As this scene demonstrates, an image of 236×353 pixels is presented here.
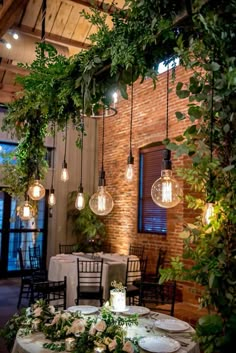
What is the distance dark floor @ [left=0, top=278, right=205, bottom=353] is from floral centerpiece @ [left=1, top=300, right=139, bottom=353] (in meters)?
0.54

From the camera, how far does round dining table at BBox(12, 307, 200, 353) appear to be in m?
2.18

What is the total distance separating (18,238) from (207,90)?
25.6 ft

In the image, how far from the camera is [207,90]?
1.48 m

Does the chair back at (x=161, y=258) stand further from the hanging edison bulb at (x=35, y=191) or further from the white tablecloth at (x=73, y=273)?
the hanging edison bulb at (x=35, y=191)

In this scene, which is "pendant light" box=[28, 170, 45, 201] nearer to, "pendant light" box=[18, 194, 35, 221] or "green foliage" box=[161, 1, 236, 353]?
"pendant light" box=[18, 194, 35, 221]

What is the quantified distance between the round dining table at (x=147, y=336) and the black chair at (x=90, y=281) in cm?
233

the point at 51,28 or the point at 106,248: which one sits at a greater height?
the point at 51,28

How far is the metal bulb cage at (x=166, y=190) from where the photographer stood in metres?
2.29

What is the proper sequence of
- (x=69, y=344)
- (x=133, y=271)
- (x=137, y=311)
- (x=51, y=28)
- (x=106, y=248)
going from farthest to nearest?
(x=106, y=248), (x=133, y=271), (x=51, y=28), (x=137, y=311), (x=69, y=344)

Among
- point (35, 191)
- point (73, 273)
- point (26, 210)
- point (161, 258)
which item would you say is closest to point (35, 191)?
point (35, 191)

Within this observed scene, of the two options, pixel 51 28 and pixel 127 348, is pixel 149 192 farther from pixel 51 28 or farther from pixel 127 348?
pixel 127 348

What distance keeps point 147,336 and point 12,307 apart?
4.08m

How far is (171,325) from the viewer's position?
103 inches

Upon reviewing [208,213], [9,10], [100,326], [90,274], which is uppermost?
[9,10]
